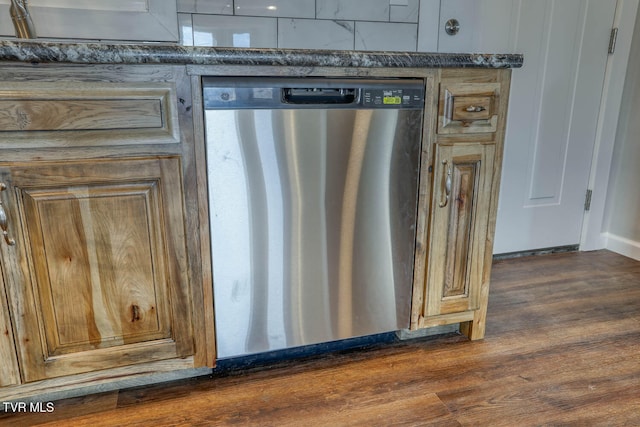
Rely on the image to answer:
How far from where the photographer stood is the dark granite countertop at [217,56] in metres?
0.91

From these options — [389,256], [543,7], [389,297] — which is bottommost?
[389,297]

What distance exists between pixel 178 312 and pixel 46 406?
42 centimetres

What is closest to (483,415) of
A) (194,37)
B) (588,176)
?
(194,37)

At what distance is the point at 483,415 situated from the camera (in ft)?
3.73

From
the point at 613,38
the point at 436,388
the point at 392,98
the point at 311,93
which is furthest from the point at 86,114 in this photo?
the point at 613,38

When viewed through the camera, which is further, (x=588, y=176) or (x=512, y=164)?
(x=588, y=176)

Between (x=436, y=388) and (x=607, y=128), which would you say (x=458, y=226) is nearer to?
(x=436, y=388)

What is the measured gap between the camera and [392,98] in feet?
3.85

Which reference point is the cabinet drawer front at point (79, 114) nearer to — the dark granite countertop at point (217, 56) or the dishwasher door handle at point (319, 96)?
the dark granite countertop at point (217, 56)

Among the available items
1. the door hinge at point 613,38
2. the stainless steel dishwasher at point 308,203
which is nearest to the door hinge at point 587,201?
the door hinge at point 613,38

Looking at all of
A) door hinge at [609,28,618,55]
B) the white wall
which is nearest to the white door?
door hinge at [609,28,618,55]

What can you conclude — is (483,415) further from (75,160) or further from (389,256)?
(75,160)

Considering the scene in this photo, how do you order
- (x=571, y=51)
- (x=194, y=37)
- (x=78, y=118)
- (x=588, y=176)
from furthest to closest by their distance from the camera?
(x=588, y=176) < (x=571, y=51) < (x=194, y=37) < (x=78, y=118)

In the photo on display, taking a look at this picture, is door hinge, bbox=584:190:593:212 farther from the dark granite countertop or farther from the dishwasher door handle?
the dishwasher door handle
